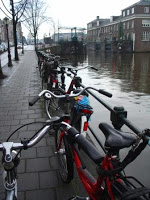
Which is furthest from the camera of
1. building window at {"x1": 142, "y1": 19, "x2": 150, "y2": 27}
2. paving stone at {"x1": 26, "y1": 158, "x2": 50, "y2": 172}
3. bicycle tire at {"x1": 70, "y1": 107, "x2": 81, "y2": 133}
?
building window at {"x1": 142, "y1": 19, "x2": 150, "y2": 27}

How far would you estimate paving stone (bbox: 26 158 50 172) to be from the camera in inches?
130

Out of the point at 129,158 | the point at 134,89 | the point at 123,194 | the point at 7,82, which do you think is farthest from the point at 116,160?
the point at 7,82

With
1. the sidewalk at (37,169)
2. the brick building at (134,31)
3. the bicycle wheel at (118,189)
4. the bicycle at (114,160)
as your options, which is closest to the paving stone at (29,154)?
the sidewalk at (37,169)

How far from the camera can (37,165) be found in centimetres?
339

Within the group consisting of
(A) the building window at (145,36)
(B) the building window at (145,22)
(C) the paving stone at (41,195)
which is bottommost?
(C) the paving stone at (41,195)

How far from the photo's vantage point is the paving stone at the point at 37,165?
3291 millimetres

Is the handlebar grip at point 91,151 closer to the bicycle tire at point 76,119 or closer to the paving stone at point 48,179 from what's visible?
the paving stone at point 48,179

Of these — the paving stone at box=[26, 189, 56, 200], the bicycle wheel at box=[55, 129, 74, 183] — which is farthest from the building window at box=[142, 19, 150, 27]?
the paving stone at box=[26, 189, 56, 200]

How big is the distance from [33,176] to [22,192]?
0.34 m

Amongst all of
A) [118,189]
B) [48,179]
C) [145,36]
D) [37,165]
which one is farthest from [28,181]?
[145,36]

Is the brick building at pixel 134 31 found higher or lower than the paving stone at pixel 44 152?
higher

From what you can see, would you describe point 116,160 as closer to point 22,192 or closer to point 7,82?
point 22,192

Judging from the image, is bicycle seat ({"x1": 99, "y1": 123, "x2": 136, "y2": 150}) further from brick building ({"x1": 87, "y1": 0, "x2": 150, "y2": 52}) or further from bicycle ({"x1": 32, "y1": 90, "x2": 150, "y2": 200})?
brick building ({"x1": 87, "y1": 0, "x2": 150, "y2": 52})

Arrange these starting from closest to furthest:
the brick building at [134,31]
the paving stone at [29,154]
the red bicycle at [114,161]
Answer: the red bicycle at [114,161]
the paving stone at [29,154]
the brick building at [134,31]
